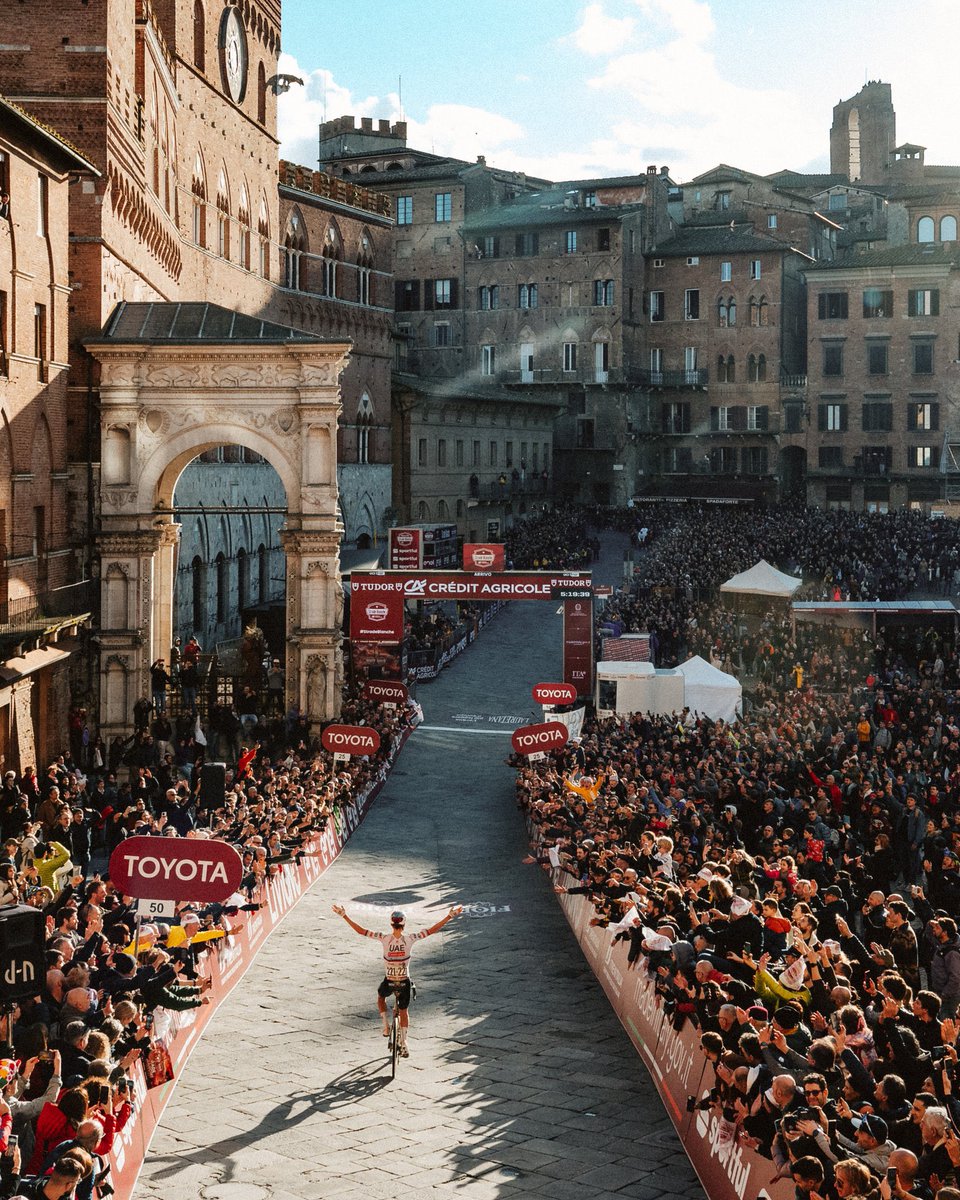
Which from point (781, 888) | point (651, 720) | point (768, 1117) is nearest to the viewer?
point (768, 1117)

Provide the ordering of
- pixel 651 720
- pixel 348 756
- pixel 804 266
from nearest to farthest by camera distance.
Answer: pixel 348 756 < pixel 651 720 < pixel 804 266

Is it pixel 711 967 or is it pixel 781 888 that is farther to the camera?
pixel 781 888

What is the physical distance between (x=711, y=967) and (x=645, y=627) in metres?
30.8

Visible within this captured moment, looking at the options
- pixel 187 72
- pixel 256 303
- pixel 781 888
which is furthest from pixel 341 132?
pixel 781 888

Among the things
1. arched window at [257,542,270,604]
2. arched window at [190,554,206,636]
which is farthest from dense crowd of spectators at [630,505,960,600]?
arched window at [190,554,206,636]

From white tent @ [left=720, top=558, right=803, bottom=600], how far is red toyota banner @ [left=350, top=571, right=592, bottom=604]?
6.73 m

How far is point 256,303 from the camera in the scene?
5369cm

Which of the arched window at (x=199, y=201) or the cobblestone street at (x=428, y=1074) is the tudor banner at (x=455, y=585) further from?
the arched window at (x=199, y=201)

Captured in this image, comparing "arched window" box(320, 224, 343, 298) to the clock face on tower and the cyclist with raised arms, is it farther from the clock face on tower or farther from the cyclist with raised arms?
the cyclist with raised arms

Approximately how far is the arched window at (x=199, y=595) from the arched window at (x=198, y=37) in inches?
564

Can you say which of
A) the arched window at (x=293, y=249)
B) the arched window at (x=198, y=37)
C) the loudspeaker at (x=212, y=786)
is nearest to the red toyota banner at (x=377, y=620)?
the loudspeaker at (x=212, y=786)

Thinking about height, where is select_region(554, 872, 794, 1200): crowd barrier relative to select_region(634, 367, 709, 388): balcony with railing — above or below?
below

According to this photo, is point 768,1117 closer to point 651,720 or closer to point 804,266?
point 651,720

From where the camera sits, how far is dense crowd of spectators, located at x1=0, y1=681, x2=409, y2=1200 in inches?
426
